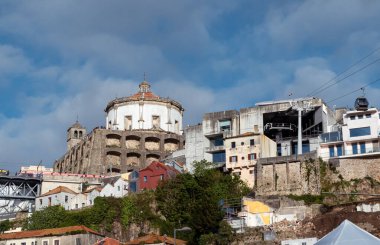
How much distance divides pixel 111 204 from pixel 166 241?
14524mm

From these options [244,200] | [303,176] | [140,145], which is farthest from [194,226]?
[140,145]

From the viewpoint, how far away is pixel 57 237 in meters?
80.6

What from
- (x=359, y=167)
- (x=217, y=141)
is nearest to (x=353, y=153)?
(x=359, y=167)

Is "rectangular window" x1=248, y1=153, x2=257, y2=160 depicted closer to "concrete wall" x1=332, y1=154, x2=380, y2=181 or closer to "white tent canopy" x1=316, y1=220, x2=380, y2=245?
"concrete wall" x1=332, y1=154, x2=380, y2=181

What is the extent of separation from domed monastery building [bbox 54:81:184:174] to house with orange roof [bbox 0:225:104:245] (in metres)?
28.9

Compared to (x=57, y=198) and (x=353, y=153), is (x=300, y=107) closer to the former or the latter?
(x=353, y=153)

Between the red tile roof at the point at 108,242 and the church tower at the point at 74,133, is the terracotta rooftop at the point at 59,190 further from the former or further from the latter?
the church tower at the point at 74,133

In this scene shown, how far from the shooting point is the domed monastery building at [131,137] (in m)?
113

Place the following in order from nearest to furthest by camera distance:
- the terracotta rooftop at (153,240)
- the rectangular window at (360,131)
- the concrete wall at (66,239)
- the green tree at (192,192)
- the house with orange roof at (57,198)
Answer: the terracotta rooftop at (153,240) → the concrete wall at (66,239) → the green tree at (192,192) → the rectangular window at (360,131) → the house with orange roof at (57,198)

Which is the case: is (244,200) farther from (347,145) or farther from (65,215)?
(65,215)

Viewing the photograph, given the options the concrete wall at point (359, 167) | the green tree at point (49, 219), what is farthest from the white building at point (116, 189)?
the concrete wall at point (359, 167)

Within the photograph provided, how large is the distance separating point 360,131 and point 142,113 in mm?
43542

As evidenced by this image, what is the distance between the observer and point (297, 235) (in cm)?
7350

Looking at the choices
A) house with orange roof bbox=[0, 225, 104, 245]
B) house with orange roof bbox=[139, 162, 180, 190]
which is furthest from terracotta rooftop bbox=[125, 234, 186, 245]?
house with orange roof bbox=[139, 162, 180, 190]
